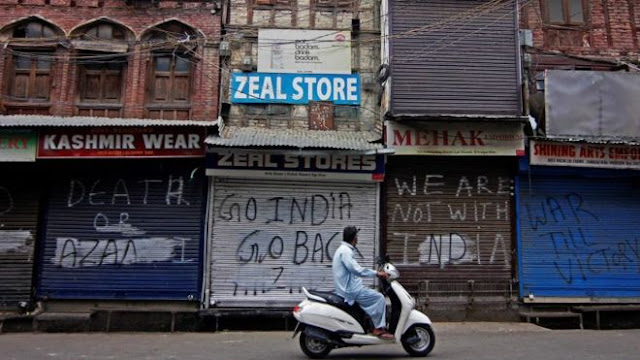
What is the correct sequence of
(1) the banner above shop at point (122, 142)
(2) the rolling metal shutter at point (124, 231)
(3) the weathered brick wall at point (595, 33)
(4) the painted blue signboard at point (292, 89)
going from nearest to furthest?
1. (1) the banner above shop at point (122, 142)
2. (2) the rolling metal shutter at point (124, 231)
3. (4) the painted blue signboard at point (292, 89)
4. (3) the weathered brick wall at point (595, 33)

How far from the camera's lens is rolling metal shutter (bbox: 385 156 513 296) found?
11.2m

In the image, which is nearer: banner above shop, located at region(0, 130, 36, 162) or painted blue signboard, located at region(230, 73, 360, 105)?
banner above shop, located at region(0, 130, 36, 162)

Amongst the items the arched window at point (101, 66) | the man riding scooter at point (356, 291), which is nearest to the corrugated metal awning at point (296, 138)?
the arched window at point (101, 66)

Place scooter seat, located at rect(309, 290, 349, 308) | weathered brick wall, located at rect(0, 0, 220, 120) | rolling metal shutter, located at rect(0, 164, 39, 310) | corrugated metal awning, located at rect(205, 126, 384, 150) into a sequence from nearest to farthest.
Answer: scooter seat, located at rect(309, 290, 349, 308), corrugated metal awning, located at rect(205, 126, 384, 150), rolling metal shutter, located at rect(0, 164, 39, 310), weathered brick wall, located at rect(0, 0, 220, 120)

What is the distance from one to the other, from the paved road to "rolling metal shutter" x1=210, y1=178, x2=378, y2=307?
1086 mm

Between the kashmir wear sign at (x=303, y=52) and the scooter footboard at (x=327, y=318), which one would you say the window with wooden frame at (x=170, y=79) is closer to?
the kashmir wear sign at (x=303, y=52)

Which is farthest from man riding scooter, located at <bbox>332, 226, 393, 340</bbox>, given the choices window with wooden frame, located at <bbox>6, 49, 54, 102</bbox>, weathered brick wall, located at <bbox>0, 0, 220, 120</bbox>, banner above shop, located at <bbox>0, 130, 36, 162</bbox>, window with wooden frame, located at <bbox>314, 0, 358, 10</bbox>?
window with wooden frame, located at <bbox>6, 49, 54, 102</bbox>

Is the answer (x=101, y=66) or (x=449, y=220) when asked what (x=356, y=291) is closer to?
(x=449, y=220)

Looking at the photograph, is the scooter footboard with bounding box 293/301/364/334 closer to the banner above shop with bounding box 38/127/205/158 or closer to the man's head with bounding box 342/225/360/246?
the man's head with bounding box 342/225/360/246

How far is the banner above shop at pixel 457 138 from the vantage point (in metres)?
11.0

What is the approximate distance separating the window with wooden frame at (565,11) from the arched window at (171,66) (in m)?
7.86

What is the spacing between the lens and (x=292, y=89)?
1168cm

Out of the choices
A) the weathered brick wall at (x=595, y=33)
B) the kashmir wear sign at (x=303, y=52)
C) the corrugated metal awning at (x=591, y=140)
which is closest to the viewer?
the corrugated metal awning at (x=591, y=140)

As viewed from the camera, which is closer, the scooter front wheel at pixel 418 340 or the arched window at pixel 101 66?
the scooter front wheel at pixel 418 340
